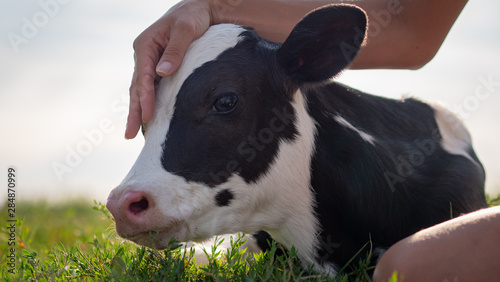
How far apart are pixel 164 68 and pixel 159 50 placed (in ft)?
0.95

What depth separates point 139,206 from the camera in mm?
2465

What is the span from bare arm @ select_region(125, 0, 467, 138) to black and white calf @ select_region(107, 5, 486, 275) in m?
0.09

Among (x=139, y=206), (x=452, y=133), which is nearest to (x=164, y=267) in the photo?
(x=139, y=206)

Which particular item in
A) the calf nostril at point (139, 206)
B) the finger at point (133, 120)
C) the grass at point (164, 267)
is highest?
the finger at point (133, 120)

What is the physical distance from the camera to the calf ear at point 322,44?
9.26ft

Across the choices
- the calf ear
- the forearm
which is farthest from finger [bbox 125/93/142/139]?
the forearm

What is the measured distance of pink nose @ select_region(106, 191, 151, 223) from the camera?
2404 mm

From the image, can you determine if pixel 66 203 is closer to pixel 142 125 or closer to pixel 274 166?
pixel 142 125

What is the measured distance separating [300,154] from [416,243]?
845 mm

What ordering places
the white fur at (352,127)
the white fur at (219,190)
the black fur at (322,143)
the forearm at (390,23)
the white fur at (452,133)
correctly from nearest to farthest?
the white fur at (219,190)
the black fur at (322,143)
the white fur at (352,127)
the forearm at (390,23)
the white fur at (452,133)

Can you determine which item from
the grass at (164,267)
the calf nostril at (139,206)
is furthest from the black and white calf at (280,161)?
the grass at (164,267)

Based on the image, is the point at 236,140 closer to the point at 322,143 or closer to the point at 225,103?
the point at 225,103

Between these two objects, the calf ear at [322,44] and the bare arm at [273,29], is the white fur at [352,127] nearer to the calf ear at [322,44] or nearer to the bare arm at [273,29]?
the calf ear at [322,44]

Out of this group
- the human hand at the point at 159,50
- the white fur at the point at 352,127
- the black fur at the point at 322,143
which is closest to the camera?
the black fur at the point at 322,143
